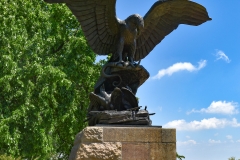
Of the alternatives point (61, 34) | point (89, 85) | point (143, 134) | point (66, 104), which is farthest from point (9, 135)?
point (143, 134)

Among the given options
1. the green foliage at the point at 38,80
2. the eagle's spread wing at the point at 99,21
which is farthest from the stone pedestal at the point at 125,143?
the green foliage at the point at 38,80

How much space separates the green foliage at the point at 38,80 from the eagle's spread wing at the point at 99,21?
638 cm

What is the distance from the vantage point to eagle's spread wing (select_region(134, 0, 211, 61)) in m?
8.04

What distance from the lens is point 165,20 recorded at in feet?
27.0

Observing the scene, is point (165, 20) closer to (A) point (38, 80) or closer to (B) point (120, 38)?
(B) point (120, 38)

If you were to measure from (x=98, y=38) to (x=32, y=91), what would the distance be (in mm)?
7222

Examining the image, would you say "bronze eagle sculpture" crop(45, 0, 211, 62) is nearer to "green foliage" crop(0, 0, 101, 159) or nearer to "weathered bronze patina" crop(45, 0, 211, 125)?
"weathered bronze patina" crop(45, 0, 211, 125)

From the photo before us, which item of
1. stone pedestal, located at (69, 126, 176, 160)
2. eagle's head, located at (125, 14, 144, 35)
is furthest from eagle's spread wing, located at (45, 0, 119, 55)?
stone pedestal, located at (69, 126, 176, 160)

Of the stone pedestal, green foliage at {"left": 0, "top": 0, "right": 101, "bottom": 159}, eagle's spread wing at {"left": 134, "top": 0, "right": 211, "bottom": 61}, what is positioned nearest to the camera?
the stone pedestal

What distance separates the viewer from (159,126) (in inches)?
264

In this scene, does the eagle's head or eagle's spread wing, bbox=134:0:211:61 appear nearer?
the eagle's head

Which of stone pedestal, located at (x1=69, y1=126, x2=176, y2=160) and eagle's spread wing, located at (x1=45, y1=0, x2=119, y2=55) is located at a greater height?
eagle's spread wing, located at (x1=45, y1=0, x2=119, y2=55)

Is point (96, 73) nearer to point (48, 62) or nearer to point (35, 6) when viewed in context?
point (48, 62)

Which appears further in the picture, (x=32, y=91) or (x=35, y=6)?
(x=35, y=6)
